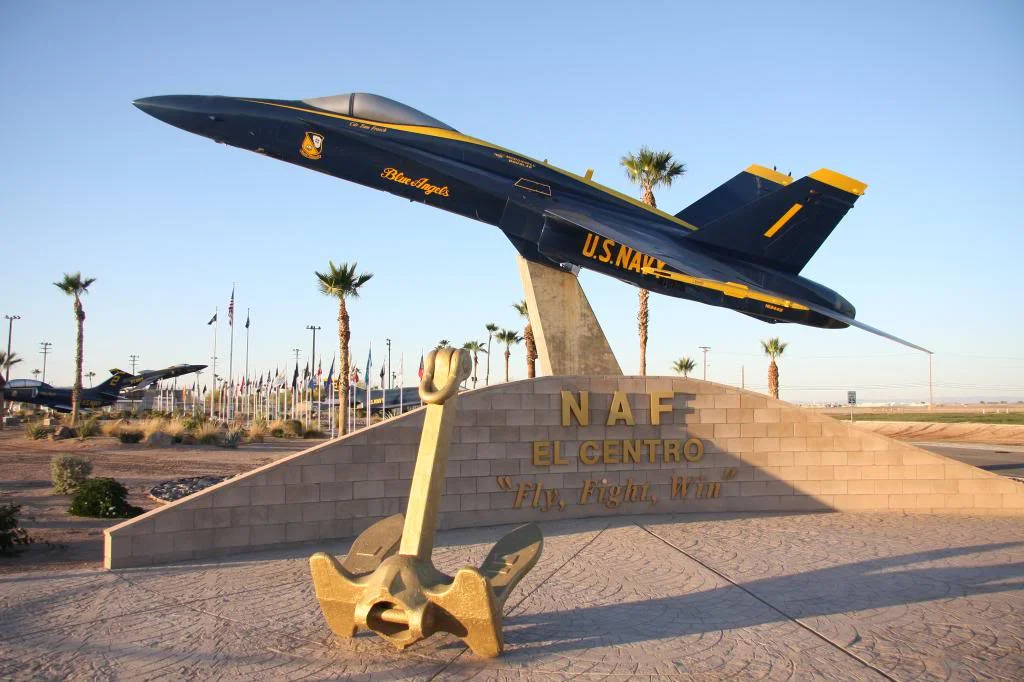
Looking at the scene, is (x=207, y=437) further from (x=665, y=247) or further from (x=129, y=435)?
(x=665, y=247)

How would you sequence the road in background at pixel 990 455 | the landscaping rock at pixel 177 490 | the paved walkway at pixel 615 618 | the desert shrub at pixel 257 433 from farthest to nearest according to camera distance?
1. the desert shrub at pixel 257 433
2. the road in background at pixel 990 455
3. the landscaping rock at pixel 177 490
4. the paved walkway at pixel 615 618

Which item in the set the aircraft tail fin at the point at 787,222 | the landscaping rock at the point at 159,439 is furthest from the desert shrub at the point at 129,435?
the aircraft tail fin at the point at 787,222

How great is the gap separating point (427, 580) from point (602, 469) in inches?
380

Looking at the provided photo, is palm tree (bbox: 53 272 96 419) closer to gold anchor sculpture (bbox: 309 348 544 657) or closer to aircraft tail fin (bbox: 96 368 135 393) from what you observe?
aircraft tail fin (bbox: 96 368 135 393)

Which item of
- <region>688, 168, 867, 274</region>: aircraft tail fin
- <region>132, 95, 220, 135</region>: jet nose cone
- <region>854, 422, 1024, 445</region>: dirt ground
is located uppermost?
<region>132, 95, 220, 135</region>: jet nose cone

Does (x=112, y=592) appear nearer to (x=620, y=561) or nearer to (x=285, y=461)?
(x=285, y=461)

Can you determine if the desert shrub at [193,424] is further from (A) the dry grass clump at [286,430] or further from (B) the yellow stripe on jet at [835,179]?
(B) the yellow stripe on jet at [835,179]

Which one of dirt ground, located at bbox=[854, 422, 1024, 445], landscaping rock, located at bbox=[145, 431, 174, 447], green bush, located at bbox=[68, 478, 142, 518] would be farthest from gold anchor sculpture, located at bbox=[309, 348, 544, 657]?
dirt ground, located at bbox=[854, 422, 1024, 445]

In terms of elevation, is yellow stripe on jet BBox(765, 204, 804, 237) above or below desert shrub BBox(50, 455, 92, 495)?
above

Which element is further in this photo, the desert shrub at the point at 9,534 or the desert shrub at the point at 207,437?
the desert shrub at the point at 207,437

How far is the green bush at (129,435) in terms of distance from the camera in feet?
118

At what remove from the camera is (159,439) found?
36.0 metres

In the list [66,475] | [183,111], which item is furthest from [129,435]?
[183,111]

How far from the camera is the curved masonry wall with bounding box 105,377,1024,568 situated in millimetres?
13500
